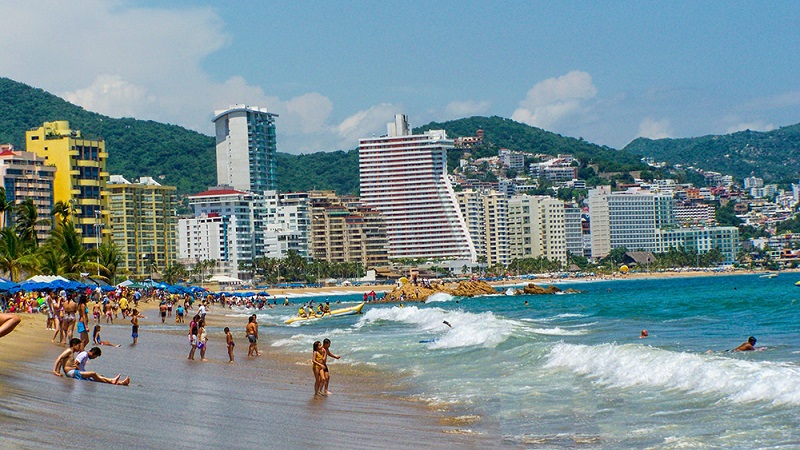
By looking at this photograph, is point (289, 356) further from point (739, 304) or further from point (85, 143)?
point (85, 143)

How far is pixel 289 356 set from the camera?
32375 mm

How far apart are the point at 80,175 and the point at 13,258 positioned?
58.1 m

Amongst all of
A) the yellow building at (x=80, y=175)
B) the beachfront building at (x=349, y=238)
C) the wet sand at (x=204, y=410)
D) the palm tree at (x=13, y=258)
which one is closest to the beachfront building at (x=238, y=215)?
the beachfront building at (x=349, y=238)

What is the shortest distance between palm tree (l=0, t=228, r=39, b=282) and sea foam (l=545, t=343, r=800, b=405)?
4388 cm

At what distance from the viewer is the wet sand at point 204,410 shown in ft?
39.3

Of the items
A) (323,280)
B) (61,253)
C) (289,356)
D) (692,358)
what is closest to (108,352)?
(289,356)

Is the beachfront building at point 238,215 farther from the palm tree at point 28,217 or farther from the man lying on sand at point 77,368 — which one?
the man lying on sand at point 77,368

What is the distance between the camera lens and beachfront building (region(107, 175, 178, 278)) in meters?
143

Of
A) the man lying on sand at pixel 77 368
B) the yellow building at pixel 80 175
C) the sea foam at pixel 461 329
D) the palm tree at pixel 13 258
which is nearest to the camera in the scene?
the man lying on sand at pixel 77 368

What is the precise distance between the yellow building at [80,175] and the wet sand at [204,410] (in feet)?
307

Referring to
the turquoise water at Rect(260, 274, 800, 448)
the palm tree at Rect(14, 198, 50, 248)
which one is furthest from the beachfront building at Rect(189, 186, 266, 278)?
the turquoise water at Rect(260, 274, 800, 448)

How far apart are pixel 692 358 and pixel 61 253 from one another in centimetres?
5496

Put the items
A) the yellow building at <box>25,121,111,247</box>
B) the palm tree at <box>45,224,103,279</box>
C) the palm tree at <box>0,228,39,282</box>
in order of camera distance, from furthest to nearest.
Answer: the yellow building at <box>25,121,111,247</box>, the palm tree at <box>45,224,103,279</box>, the palm tree at <box>0,228,39,282</box>

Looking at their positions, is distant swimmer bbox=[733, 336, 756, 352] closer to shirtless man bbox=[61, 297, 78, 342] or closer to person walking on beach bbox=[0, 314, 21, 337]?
shirtless man bbox=[61, 297, 78, 342]
